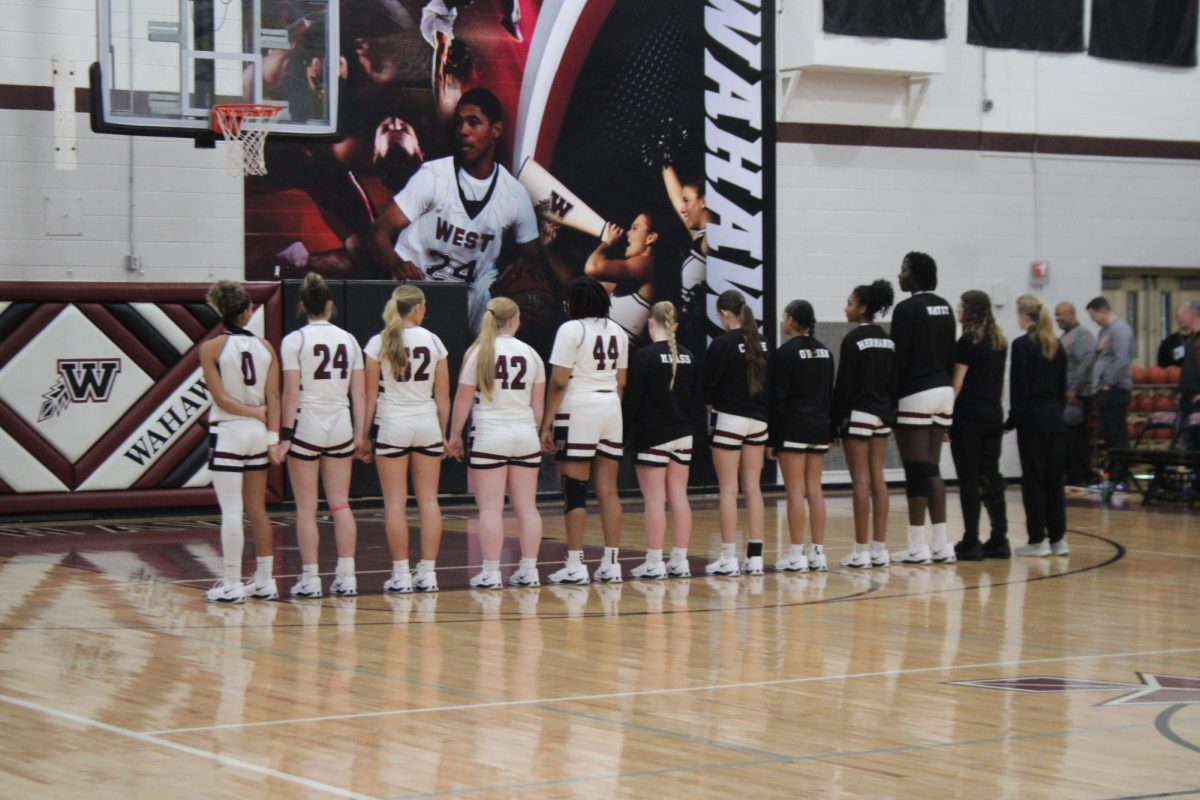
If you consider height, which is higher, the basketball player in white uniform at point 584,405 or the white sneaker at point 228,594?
the basketball player in white uniform at point 584,405

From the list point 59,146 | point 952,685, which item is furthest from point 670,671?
point 59,146

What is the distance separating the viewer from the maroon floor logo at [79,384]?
1484cm

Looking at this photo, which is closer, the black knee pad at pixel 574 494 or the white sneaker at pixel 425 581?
the white sneaker at pixel 425 581

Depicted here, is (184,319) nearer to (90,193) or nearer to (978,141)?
(90,193)

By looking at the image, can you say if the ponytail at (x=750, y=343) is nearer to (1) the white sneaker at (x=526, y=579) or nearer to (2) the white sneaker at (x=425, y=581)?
(1) the white sneaker at (x=526, y=579)

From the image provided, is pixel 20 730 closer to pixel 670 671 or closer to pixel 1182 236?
pixel 670 671

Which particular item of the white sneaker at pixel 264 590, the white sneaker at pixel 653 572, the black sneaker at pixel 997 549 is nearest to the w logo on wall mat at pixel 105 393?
the white sneaker at pixel 264 590

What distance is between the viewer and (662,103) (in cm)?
1777

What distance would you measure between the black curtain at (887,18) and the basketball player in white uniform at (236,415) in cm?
1043

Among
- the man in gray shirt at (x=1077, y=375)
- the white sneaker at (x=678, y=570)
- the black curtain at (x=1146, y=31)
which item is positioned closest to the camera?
the white sneaker at (x=678, y=570)

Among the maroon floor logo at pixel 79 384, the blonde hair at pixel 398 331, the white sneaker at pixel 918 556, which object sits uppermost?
the blonde hair at pixel 398 331

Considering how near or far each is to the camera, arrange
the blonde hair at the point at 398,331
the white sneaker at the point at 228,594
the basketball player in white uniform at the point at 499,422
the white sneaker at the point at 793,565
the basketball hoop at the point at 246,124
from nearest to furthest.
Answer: the white sneaker at the point at 228,594
the blonde hair at the point at 398,331
the basketball player in white uniform at the point at 499,422
the white sneaker at the point at 793,565
the basketball hoop at the point at 246,124

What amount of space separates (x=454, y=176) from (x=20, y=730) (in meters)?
11.1

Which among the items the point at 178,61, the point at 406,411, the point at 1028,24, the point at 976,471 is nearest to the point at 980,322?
the point at 976,471
